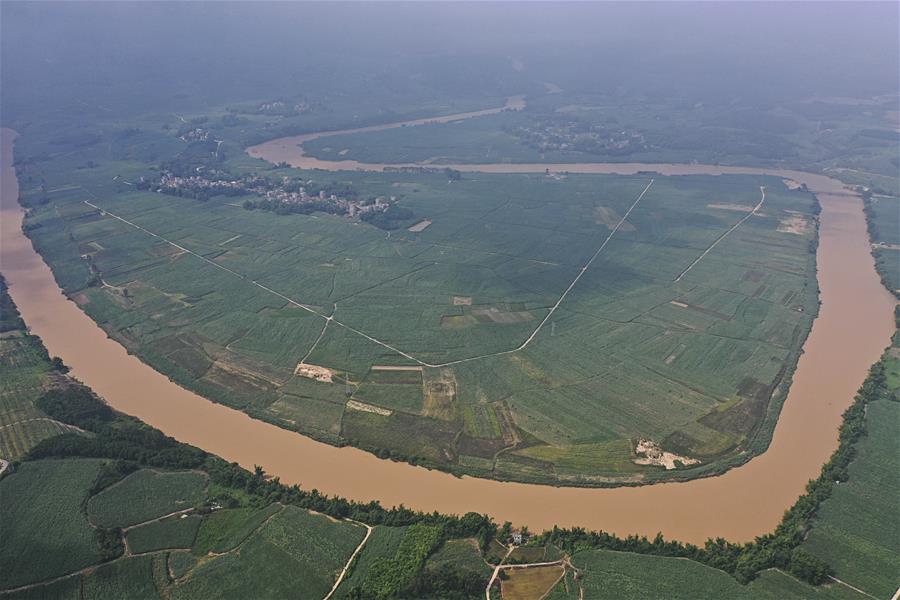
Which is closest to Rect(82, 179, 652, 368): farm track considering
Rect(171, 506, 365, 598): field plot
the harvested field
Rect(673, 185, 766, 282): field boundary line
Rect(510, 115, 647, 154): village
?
Rect(673, 185, 766, 282): field boundary line

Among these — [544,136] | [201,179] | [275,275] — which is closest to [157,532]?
[275,275]

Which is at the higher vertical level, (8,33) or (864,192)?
(8,33)

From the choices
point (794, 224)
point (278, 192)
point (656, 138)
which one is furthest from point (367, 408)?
point (656, 138)

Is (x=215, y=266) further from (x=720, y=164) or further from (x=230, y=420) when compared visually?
(x=720, y=164)

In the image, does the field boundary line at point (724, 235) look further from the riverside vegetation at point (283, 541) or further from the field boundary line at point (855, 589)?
the field boundary line at point (855, 589)

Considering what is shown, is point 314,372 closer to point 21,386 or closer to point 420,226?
point 21,386

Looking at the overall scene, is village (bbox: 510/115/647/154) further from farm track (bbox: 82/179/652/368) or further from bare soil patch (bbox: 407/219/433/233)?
bare soil patch (bbox: 407/219/433/233)

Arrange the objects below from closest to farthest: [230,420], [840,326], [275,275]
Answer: [230,420]
[840,326]
[275,275]
